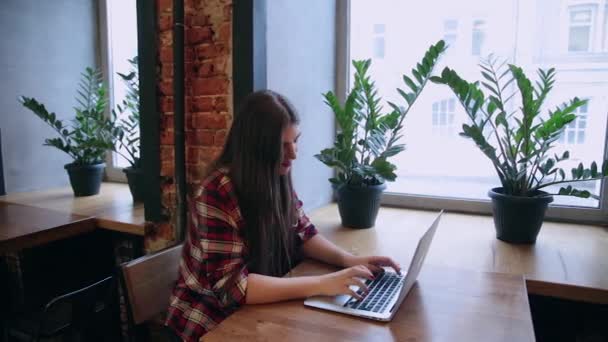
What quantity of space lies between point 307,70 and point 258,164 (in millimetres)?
921

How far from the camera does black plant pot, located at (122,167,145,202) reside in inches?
88.7

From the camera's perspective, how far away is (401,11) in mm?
2227

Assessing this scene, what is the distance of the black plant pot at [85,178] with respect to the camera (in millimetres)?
2465

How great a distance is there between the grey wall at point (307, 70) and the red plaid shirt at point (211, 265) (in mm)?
712

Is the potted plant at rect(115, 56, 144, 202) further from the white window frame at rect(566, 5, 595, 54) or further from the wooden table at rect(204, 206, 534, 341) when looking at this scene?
the white window frame at rect(566, 5, 595, 54)

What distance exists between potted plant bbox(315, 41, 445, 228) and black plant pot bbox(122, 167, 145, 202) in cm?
98

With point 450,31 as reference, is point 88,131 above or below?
below

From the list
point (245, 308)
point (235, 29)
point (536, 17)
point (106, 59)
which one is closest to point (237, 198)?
point (245, 308)

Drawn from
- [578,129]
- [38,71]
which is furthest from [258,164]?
[38,71]

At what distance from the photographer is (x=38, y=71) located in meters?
2.64

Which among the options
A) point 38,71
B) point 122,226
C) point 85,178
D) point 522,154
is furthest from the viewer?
point 38,71

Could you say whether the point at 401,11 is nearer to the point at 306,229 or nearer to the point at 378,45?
the point at 378,45

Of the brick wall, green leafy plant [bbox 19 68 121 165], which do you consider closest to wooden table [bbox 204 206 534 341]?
the brick wall

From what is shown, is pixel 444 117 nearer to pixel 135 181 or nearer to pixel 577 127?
pixel 577 127
